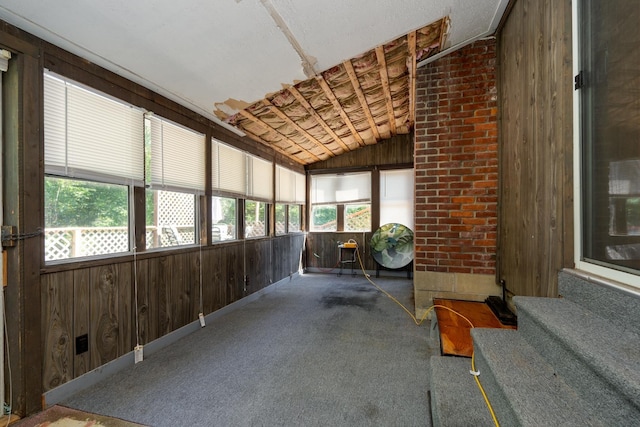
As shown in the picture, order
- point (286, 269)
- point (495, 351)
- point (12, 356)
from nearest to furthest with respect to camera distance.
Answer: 1. point (495, 351)
2. point (12, 356)
3. point (286, 269)

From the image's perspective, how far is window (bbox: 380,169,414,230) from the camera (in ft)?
17.9

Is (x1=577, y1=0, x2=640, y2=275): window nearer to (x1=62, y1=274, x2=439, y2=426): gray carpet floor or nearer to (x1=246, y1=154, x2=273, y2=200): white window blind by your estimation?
(x1=62, y1=274, x2=439, y2=426): gray carpet floor

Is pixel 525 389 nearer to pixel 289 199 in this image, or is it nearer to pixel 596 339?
pixel 596 339

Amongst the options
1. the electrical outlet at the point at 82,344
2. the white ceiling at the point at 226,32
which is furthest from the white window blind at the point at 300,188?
the electrical outlet at the point at 82,344

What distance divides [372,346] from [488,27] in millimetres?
3228

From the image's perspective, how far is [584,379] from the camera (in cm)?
89

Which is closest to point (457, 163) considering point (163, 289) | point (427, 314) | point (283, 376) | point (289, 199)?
point (427, 314)

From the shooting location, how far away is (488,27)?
2.41m

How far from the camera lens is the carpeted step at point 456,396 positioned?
3.71 feet

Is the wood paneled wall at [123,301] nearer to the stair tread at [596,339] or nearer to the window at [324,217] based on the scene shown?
the window at [324,217]

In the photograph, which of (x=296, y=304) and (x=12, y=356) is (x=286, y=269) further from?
(x=12, y=356)

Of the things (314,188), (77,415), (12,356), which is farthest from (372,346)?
(314,188)

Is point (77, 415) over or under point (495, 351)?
under

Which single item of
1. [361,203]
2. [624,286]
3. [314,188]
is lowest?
[624,286]
